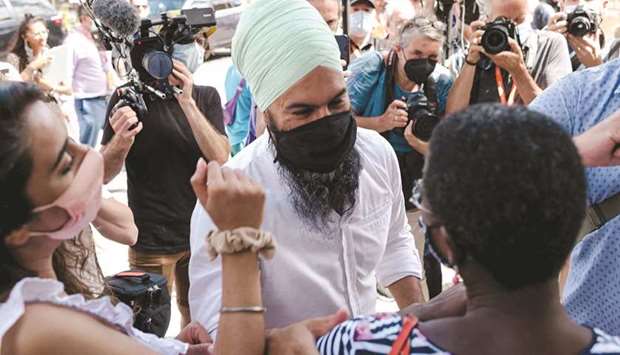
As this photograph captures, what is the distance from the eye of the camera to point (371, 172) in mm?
2012

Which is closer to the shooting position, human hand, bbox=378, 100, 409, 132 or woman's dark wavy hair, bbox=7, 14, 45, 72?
human hand, bbox=378, 100, 409, 132

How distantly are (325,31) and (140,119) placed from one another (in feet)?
4.49

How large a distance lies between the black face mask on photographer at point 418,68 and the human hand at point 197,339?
7.49 ft

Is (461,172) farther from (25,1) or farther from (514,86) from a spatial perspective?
(25,1)

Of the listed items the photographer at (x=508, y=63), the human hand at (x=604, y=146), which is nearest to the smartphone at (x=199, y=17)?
the photographer at (x=508, y=63)

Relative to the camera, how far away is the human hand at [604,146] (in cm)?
147

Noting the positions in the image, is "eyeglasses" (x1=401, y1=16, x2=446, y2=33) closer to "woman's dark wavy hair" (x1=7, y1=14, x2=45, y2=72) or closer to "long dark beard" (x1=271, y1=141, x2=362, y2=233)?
"long dark beard" (x1=271, y1=141, x2=362, y2=233)

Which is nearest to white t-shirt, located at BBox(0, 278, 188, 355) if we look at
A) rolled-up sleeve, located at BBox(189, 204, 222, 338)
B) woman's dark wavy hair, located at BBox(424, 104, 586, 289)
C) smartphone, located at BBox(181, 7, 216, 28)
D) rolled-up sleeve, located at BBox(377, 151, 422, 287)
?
rolled-up sleeve, located at BBox(189, 204, 222, 338)

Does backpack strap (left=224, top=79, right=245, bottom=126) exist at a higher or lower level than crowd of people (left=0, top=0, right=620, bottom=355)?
lower

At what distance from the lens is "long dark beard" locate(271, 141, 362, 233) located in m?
1.83

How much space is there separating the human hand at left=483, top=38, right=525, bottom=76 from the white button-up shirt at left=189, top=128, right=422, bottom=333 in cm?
177

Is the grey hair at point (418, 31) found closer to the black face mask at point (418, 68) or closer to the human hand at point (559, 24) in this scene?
the black face mask at point (418, 68)

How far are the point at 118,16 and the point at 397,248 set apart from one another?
1631 mm

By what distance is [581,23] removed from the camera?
397 centimetres
